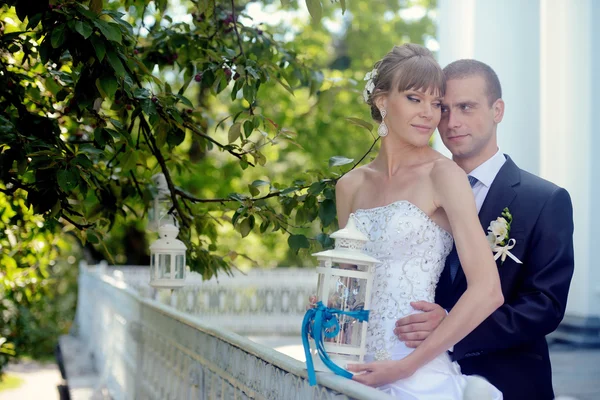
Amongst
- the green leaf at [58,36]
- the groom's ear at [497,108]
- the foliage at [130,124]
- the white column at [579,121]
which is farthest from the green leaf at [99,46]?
the white column at [579,121]

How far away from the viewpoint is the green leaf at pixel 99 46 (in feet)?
9.91

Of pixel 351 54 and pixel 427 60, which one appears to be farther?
pixel 351 54

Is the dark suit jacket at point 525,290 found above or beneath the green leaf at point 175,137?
beneath

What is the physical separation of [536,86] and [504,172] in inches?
190

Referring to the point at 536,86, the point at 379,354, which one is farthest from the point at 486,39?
the point at 379,354

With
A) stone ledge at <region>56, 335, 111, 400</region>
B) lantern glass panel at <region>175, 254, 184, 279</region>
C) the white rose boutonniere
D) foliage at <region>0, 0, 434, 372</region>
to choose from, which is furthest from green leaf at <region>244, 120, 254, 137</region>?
stone ledge at <region>56, 335, 111, 400</region>

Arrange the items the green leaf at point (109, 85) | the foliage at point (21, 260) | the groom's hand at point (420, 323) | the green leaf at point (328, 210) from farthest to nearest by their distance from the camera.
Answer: the foliage at point (21, 260) < the green leaf at point (328, 210) < the green leaf at point (109, 85) < the groom's hand at point (420, 323)

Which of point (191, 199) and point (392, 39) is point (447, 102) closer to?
point (191, 199)

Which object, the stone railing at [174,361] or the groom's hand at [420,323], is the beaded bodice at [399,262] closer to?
the groom's hand at [420,323]

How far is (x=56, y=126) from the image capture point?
3.88 m

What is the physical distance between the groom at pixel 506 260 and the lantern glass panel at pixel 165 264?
75.1 inches

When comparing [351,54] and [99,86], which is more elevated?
[351,54]

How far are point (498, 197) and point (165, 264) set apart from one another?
7.17 feet

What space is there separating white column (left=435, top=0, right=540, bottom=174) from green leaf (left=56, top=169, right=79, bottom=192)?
4.14 meters
